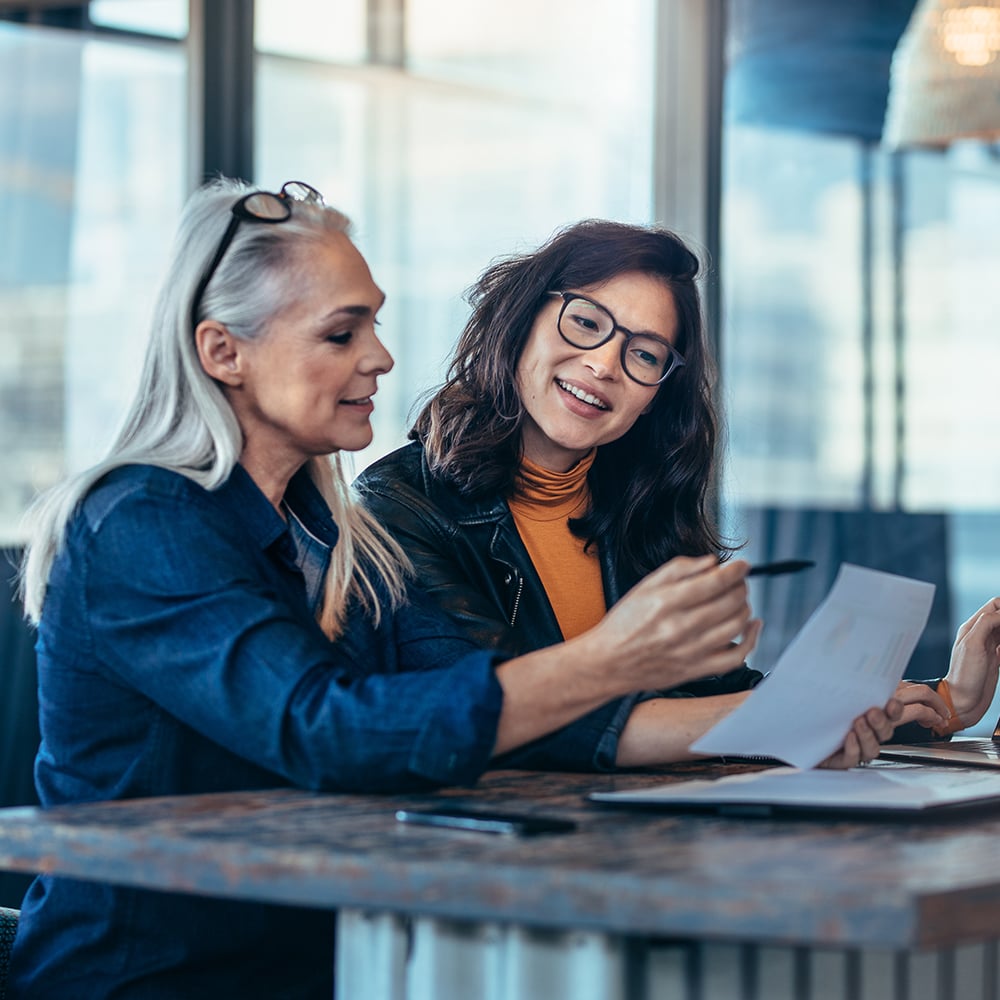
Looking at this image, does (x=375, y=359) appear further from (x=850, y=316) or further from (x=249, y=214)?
(x=850, y=316)

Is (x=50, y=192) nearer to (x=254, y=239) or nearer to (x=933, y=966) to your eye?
(x=254, y=239)

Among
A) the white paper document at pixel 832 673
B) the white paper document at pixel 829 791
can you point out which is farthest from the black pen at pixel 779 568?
the white paper document at pixel 829 791

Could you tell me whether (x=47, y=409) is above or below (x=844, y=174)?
below

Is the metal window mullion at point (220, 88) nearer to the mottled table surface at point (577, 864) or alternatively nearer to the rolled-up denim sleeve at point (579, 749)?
the rolled-up denim sleeve at point (579, 749)

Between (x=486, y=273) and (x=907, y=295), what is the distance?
246cm

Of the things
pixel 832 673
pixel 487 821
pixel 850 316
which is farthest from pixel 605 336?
pixel 850 316

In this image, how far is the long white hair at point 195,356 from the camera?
4.93ft

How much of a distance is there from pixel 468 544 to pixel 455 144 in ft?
7.93

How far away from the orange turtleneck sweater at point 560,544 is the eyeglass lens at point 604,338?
17 centimetres

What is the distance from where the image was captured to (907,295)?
4449 mm

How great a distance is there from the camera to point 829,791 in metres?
1.33

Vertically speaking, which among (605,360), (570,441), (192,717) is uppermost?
(605,360)

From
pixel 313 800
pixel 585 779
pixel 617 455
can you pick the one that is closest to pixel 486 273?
pixel 617 455

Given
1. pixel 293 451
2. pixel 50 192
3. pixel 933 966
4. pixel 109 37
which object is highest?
pixel 109 37
